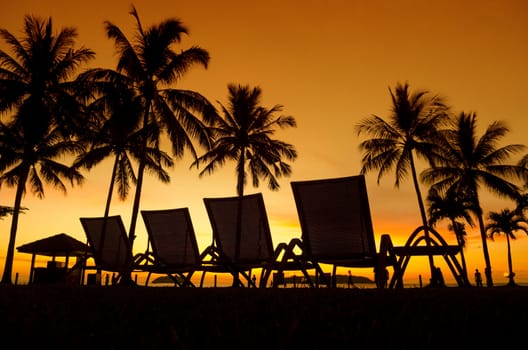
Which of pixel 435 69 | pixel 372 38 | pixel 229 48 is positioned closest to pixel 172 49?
pixel 229 48

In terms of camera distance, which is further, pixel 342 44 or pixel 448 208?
pixel 448 208

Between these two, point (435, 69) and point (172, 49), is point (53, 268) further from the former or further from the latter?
point (435, 69)

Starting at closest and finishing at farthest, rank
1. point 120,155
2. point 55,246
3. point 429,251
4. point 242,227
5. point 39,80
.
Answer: point 429,251
point 242,227
point 39,80
point 55,246
point 120,155

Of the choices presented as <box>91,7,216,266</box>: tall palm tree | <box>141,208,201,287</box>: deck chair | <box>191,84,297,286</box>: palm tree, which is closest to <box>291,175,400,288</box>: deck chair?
<box>141,208,201,287</box>: deck chair

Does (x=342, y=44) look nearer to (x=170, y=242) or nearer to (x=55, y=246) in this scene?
(x=170, y=242)

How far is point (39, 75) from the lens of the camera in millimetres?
17703

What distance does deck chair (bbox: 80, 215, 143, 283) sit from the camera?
8.68 m

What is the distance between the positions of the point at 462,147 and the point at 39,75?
2243 cm

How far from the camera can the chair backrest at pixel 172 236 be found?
741 centimetres

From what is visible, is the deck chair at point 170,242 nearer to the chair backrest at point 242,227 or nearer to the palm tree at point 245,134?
the chair backrest at point 242,227

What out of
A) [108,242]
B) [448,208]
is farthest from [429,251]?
[448,208]

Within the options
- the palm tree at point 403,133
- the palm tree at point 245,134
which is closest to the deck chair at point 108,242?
the palm tree at point 245,134

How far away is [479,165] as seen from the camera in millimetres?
25031

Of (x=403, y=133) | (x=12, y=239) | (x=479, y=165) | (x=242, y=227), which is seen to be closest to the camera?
(x=242, y=227)
